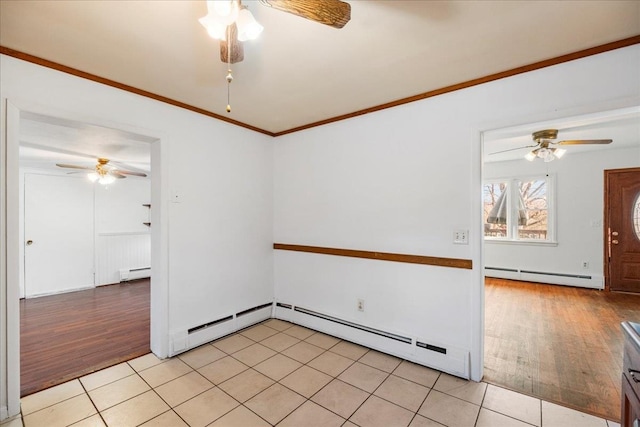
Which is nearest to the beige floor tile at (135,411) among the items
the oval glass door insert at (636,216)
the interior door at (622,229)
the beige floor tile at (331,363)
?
the beige floor tile at (331,363)

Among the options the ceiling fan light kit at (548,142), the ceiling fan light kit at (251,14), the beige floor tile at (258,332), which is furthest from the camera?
the ceiling fan light kit at (548,142)

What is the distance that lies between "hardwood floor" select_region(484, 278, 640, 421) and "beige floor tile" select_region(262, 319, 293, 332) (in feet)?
6.66

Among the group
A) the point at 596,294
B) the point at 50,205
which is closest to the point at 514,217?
the point at 596,294

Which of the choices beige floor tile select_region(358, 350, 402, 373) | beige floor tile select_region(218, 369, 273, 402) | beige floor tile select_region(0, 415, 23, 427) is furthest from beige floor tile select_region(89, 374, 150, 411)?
beige floor tile select_region(358, 350, 402, 373)

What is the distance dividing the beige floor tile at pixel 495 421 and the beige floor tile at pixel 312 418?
89 centimetres

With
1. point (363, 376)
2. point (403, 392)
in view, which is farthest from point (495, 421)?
point (363, 376)

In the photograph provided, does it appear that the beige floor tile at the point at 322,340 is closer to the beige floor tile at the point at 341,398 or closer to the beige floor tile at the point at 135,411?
the beige floor tile at the point at 341,398

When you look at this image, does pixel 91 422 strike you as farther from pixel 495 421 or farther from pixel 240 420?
pixel 495 421

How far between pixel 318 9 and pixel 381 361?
2.64 m

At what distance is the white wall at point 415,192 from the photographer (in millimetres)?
1962

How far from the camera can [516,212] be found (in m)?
5.68

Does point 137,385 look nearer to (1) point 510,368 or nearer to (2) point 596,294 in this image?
(1) point 510,368

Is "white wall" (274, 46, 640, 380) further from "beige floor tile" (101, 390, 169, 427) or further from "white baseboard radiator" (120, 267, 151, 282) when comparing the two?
"white baseboard radiator" (120, 267, 151, 282)

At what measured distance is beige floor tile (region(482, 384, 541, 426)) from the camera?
1837mm
